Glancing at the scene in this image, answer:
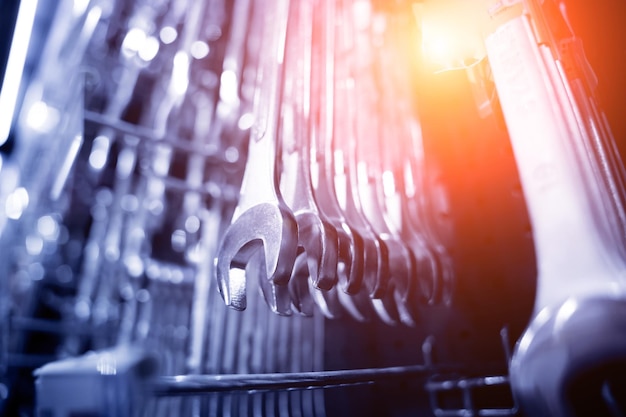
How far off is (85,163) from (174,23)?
20.3 inches

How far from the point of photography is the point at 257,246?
0.60m

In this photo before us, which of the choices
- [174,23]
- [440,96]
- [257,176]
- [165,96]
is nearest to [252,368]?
[257,176]

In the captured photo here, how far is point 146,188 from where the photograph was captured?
1.54 m

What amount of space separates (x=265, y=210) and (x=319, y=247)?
0.08m

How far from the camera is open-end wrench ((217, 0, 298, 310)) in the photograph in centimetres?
53

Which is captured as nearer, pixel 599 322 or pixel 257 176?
pixel 599 322

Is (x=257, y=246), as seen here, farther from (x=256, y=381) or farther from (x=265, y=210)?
(x=256, y=381)

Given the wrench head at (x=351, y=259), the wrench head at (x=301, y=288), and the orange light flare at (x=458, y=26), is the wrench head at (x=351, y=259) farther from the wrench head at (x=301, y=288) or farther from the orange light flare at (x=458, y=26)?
the orange light flare at (x=458, y=26)

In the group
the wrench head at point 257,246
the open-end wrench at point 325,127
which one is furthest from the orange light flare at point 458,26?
the wrench head at point 257,246

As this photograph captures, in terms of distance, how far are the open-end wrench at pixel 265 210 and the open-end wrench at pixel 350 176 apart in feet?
0.38

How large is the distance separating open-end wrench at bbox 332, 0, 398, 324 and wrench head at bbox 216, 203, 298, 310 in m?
0.12

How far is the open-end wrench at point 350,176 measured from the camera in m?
0.62

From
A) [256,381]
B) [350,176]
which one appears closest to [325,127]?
[350,176]

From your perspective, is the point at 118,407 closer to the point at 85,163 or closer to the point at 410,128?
the point at 410,128
